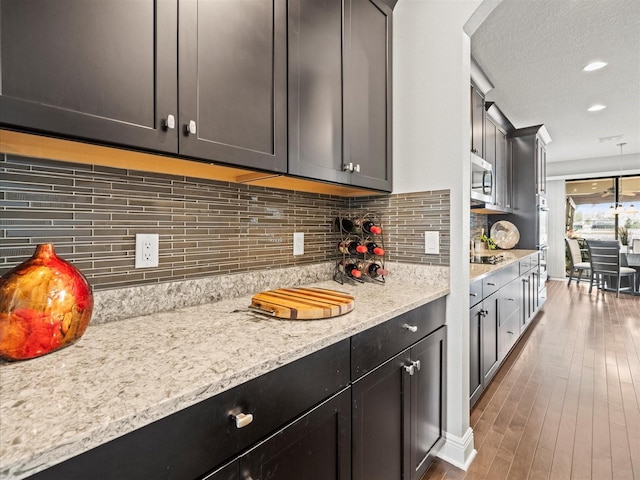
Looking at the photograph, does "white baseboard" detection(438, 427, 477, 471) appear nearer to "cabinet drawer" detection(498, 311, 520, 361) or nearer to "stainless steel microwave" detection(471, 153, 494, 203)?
"cabinet drawer" detection(498, 311, 520, 361)

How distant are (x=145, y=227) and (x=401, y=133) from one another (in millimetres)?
1347

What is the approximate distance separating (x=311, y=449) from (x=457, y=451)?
1.15 meters

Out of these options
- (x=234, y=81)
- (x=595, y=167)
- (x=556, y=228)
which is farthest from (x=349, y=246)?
(x=556, y=228)

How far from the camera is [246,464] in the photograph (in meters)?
0.74

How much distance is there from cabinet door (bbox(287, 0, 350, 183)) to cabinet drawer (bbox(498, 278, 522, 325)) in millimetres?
1831

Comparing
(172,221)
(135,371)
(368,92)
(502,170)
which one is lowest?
(135,371)

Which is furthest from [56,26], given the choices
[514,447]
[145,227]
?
[514,447]

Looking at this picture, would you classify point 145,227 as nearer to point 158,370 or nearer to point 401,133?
point 158,370

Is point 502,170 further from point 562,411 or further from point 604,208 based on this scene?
point 604,208

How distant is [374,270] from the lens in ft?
5.87

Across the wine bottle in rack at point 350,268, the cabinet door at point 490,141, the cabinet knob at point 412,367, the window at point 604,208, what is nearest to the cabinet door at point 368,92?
the wine bottle in rack at point 350,268

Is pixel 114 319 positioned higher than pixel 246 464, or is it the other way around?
pixel 114 319

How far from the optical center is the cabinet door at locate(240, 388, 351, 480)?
77 centimetres

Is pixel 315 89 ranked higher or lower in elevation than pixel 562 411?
higher
